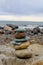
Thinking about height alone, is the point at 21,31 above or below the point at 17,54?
above

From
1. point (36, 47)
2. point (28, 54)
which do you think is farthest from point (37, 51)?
point (28, 54)

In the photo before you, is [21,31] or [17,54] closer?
[17,54]

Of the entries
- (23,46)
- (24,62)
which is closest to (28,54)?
(24,62)

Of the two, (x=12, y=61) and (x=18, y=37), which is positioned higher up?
(x=18, y=37)

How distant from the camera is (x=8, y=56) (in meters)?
4.92

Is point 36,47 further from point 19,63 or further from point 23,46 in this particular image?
point 19,63

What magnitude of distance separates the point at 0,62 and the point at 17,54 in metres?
0.46

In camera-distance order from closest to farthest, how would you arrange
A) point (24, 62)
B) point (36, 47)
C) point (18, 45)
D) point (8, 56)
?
point (24, 62)
point (8, 56)
point (18, 45)
point (36, 47)

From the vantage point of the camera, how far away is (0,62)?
4.49 metres

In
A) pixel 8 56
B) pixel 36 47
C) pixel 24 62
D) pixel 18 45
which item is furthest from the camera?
pixel 36 47

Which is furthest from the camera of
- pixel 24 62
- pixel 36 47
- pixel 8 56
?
pixel 36 47

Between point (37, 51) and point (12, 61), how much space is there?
106 centimetres

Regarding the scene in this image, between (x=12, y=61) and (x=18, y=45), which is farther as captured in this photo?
(x=18, y=45)

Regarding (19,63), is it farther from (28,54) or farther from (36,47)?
(36,47)
